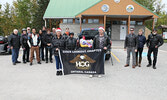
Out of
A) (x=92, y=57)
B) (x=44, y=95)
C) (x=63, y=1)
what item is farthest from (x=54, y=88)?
(x=63, y=1)

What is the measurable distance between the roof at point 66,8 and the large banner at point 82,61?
56.2 ft

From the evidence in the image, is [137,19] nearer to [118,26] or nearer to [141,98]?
[118,26]

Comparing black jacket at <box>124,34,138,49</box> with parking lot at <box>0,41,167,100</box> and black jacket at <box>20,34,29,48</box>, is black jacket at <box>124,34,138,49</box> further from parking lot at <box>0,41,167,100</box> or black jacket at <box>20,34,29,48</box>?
black jacket at <box>20,34,29,48</box>

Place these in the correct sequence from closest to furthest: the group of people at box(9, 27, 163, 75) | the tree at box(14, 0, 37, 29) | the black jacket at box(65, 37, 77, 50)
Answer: the group of people at box(9, 27, 163, 75) → the black jacket at box(65, 37, 77, 50) → the tree at box(14, 0, 37, 29)

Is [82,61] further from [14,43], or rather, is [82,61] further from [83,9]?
[83,9]

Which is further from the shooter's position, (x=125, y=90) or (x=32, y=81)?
(x=32, y=81)

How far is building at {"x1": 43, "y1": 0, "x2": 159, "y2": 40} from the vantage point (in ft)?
64.5

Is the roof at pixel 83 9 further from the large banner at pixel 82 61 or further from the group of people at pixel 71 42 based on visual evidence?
the large banner at pixel 82 61

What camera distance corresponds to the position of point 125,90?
435cm

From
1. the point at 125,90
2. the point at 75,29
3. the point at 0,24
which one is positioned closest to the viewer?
the point at 125,90

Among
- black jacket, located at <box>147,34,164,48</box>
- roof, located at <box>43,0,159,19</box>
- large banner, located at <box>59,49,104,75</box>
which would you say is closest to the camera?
large banner, located at <box>59,49,104,75</box>

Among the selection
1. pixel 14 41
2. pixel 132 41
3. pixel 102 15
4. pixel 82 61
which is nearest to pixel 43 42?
pixel 14 41

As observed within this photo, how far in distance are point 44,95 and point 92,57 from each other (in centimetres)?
235

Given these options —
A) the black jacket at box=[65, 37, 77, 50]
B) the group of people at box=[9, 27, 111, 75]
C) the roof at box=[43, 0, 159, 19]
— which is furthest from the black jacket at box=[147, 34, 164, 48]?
the roof at box=[43, 0, 159, 19]
